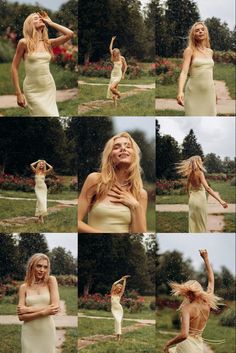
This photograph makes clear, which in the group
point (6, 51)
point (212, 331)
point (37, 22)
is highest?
point (37, 22)

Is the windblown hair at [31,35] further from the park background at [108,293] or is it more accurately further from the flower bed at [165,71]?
the park background at [108,293]

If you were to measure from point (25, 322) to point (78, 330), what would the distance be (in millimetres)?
459

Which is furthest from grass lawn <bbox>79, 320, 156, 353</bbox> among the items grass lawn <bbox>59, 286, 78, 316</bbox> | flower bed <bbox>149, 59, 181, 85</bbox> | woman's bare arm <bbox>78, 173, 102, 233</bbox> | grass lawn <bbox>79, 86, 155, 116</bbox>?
flower bed <bbox>149, 59, 181, 85</bbox>

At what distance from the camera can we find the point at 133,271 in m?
9.15

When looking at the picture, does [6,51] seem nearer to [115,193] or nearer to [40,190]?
[40,190]

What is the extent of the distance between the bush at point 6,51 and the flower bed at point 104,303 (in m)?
2.09

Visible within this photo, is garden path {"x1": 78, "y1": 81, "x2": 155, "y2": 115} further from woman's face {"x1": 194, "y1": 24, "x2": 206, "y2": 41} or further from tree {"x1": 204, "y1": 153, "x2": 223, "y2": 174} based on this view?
tree {"x1": 204, "y1": 153, "x2": 223, "y2": 174}

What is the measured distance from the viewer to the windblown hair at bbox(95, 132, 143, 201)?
29.6 feet

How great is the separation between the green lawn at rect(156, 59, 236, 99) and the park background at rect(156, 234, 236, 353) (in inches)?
47.0

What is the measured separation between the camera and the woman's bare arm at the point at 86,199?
29.7 feet

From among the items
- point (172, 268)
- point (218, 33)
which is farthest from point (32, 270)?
point (218, 33)

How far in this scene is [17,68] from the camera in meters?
9.08

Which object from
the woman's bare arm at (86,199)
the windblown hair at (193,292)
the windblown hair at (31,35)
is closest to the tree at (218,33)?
the windblown hair at (31,35)

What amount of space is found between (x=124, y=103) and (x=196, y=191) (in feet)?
3.16
